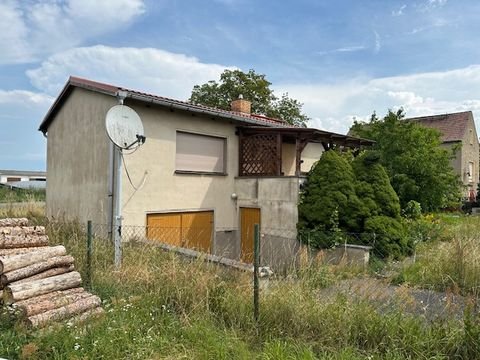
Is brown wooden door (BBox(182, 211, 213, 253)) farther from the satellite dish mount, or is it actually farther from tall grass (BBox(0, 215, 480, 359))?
tall grass (BBox(0, 215, 480, 359))

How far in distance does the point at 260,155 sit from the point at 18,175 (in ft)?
176

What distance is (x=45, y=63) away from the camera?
10.8 meters

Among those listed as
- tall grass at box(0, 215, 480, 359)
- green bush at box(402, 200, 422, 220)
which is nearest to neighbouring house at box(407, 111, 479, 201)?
green bush at box(402, 200, 422, 220)

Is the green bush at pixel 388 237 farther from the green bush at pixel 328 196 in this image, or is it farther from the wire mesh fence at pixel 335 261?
the green bush at pixel 328 196

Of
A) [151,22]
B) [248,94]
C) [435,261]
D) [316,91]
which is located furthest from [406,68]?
[248,94]

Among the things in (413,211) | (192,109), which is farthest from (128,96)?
(413,211)

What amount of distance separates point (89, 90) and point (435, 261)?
10.9 m

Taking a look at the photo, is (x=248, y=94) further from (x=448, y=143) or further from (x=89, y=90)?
(x=89, y=90)

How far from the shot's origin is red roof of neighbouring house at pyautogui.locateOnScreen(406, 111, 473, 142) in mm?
34656

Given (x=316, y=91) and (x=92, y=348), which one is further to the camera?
(x=316, y=91)

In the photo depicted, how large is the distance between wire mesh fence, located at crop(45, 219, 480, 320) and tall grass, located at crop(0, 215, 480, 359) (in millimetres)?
297

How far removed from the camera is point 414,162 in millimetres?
18562

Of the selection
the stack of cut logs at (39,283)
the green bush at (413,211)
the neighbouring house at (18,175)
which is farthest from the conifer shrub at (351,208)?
the neighbouring house at (18,175)

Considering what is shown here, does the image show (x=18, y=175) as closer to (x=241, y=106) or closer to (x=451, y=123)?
(x=241, y=106)
